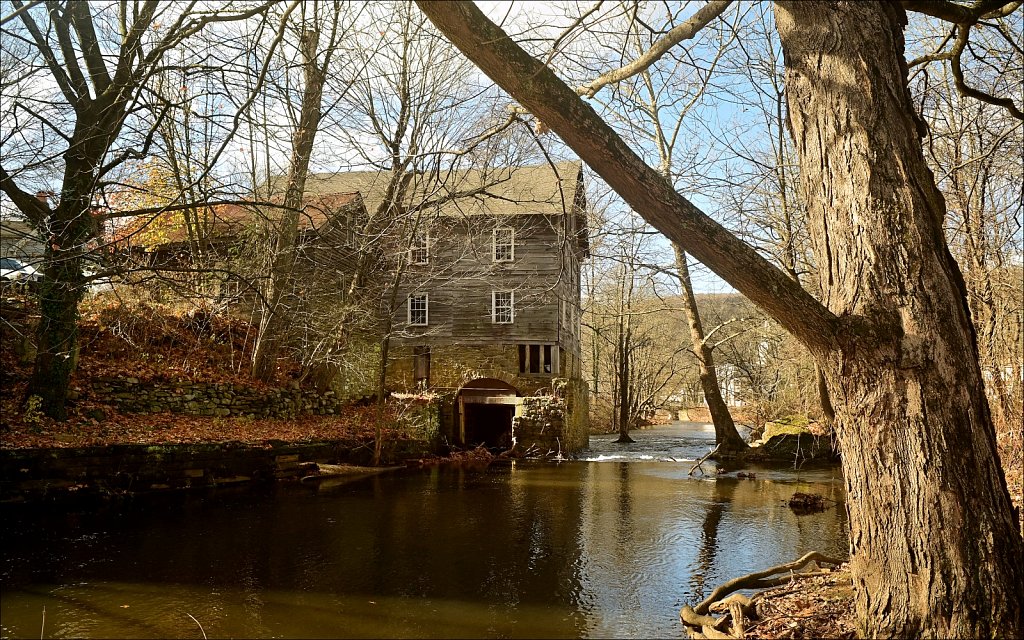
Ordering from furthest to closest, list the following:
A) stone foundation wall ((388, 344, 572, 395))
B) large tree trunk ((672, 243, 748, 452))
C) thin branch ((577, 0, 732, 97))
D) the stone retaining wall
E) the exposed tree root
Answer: stone foundation wall ((388, 344, 572, 395)) < large tree trunk ((672, 243, 748, 452)) < the stone retaining wall < the exposed tree root < thin branch ((577, 0, 732, 97))

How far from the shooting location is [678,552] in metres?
7.25

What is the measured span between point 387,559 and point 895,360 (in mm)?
5285

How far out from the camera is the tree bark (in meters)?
3.26

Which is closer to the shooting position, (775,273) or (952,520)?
(952,520)

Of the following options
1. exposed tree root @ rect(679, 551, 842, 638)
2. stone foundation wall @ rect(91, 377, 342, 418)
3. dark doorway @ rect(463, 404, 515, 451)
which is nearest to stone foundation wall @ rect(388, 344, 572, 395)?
dark doorway @ rect(463, 404, 515, 451)

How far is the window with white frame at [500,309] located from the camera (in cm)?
2356

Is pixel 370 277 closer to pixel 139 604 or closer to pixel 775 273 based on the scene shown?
pixel 139 604

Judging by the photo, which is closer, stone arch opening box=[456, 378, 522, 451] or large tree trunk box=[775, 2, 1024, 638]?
large tree trunk box=[775, 2, 1024, 638]

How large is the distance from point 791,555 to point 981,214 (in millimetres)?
6590

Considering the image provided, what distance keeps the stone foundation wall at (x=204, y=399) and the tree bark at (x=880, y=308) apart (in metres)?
12.7

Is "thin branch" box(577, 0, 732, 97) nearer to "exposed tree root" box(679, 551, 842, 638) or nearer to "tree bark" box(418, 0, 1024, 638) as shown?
"tree bark" box(418, 0, 1024, 638)

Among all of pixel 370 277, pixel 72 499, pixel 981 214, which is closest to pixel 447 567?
pixel 72 499

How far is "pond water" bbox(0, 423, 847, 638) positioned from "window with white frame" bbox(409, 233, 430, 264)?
3274 mm

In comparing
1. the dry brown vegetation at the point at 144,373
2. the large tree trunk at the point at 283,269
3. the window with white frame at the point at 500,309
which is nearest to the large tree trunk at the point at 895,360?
the dry brown vegetation at the point at 144,373
